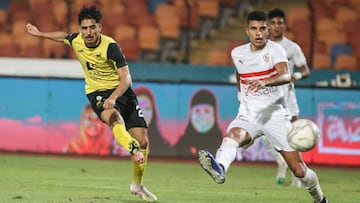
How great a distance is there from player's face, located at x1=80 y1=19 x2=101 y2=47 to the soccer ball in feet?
8.35

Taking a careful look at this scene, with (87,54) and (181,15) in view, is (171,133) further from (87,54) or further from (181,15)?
(87,54)

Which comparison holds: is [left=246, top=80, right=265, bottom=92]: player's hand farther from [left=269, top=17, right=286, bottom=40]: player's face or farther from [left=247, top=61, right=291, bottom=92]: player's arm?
[left=269, top=17, right=286, bottom=40]: player's face

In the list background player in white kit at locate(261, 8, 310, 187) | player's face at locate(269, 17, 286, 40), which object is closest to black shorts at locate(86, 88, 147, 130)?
background player in white kit at locate(261, 8, 310, 187)

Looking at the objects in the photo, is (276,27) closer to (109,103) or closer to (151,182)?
(151,182)

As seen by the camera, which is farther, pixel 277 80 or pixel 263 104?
pixel 263 104

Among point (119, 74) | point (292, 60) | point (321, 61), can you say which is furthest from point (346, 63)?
point (119, 74)

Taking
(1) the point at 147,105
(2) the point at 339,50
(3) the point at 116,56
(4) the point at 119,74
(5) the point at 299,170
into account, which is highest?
(3) the point at 116,56

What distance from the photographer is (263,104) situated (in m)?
10.3

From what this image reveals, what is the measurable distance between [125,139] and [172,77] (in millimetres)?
8885

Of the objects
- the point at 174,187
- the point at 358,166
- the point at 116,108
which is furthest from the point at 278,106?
the point at 358,166

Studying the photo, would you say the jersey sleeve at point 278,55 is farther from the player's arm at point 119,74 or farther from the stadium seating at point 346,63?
the stadium seating at point 346,63

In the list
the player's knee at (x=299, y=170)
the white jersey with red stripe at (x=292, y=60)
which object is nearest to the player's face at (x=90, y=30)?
the player's knee at (x=299, y=170)

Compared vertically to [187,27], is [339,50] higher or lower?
lower

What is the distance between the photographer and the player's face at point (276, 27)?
43.4 ft
